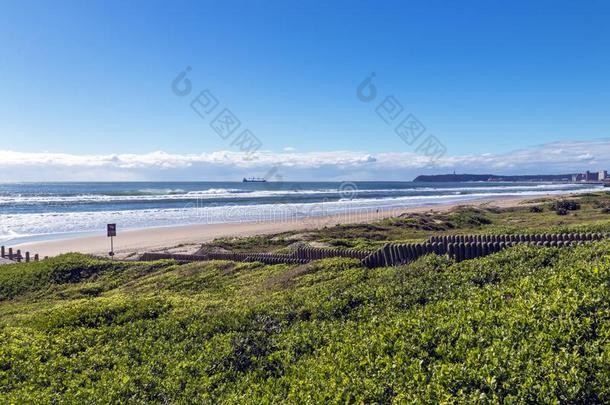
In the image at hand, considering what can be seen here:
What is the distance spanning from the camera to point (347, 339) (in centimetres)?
682

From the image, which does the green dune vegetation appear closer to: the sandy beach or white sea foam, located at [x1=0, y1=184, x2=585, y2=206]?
the sandy beach

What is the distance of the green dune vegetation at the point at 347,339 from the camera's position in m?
4.84

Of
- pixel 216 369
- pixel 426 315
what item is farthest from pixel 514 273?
pixel 216 369

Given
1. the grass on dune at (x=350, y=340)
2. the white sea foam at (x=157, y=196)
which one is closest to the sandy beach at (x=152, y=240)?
the grass on dune at (x=350, y=340)

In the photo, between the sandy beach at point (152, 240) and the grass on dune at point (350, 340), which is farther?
the sandy beach at point (152, 240)

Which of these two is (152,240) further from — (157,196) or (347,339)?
(157,196)

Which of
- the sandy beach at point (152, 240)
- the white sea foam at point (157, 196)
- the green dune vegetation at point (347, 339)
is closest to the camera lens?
the green dune vegetation at point (347, 339)

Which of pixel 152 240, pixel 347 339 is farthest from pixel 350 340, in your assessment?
pixel 152 240

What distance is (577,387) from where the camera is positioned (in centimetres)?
428

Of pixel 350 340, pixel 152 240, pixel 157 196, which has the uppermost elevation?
pixel 350 340

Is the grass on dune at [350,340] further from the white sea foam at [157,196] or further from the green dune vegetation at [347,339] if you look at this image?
the white sea foam at [157,196]

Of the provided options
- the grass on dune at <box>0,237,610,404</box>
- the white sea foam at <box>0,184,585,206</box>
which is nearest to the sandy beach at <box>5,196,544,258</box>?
the grass on dune at <box>0,237,610,404</box>

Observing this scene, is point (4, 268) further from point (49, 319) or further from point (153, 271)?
point (49, 319)

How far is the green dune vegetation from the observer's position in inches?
191
